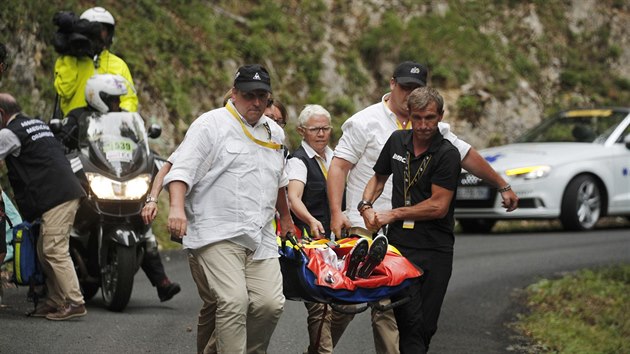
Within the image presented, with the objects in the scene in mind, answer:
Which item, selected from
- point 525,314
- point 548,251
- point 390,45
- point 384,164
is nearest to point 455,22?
point 390,45

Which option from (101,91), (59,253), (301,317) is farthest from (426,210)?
(101,91)

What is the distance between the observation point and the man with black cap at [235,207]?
22.9ft

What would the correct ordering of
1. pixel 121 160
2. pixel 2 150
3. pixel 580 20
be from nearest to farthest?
pixel 2 150
pixel 121 160
pixel 580 20

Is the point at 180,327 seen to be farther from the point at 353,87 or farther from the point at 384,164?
the point at 353,87

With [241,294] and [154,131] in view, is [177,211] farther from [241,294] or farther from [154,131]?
[154,131]

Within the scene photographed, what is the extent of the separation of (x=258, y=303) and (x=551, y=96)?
19.1 metres

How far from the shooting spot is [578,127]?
1894 centimetres

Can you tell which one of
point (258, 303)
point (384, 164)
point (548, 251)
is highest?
point (384, 164)

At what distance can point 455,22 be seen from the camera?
24984 millimetres

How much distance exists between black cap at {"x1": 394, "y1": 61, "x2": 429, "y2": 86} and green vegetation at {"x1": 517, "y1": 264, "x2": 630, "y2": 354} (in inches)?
118

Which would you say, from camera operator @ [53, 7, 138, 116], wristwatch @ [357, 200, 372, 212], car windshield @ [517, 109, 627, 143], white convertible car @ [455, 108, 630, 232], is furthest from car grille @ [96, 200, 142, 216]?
car windshield @ [517, 109, 627, 143]

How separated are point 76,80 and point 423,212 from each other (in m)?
4.99

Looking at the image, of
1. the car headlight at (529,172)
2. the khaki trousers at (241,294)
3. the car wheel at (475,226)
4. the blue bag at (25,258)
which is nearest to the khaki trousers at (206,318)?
the khaki trousers at (241,294)

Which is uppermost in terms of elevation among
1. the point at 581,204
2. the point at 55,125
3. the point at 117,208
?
the point at 55,125
